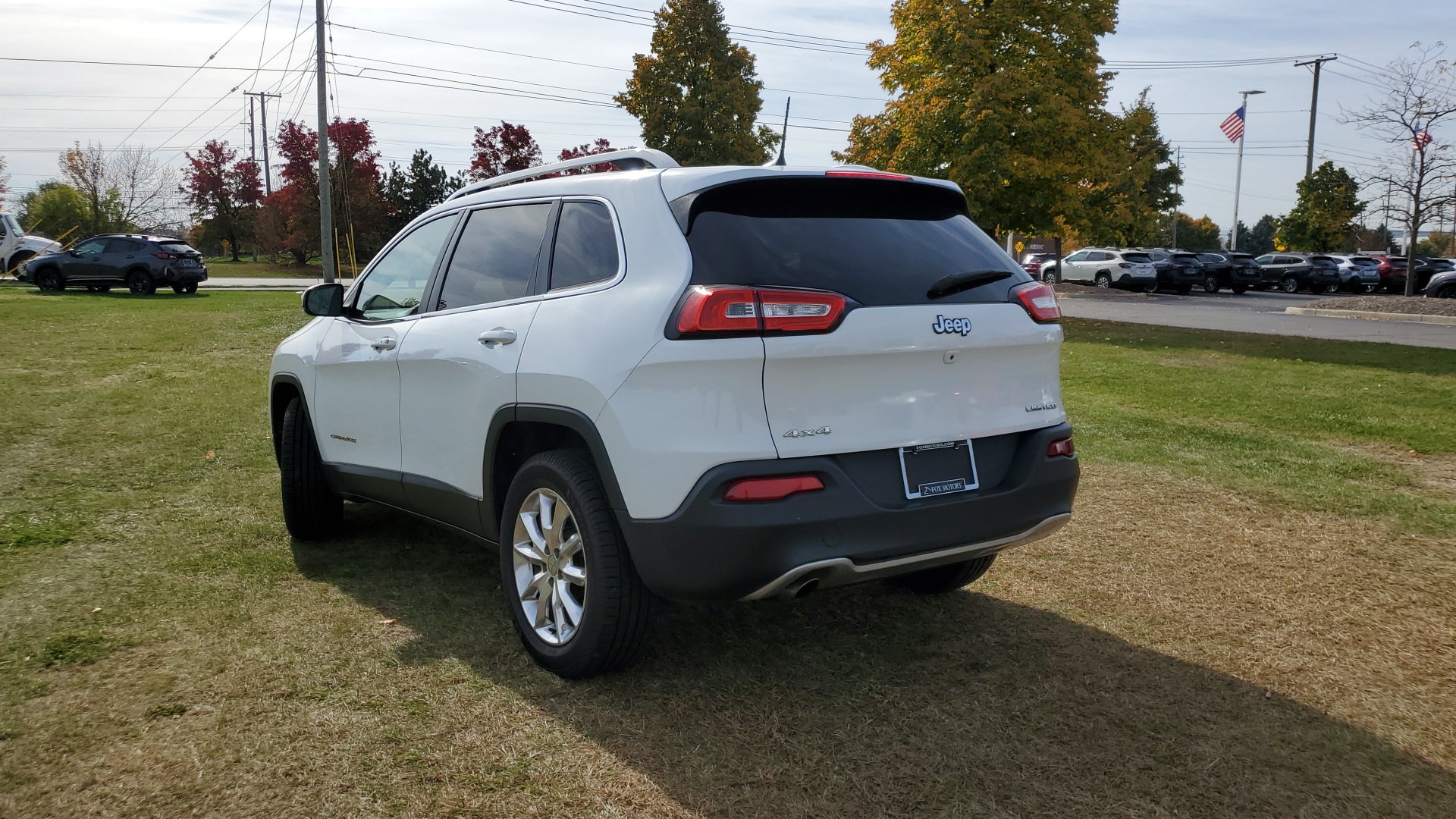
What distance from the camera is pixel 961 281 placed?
3.79 m

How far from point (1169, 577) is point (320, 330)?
A: 439 centimetres

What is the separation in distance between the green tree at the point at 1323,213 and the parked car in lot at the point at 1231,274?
21.1 feet

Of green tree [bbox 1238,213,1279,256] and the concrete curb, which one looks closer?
the concrete curb

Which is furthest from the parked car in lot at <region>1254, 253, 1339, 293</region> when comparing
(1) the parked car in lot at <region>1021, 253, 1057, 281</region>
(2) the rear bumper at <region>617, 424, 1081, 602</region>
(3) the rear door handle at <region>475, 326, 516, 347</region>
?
(3) the rear door handle at <region>475, 326, 516, 347</region>

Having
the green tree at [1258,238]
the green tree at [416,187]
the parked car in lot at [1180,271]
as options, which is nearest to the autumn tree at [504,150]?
the green tree at [416,187]

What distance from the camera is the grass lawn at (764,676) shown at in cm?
313

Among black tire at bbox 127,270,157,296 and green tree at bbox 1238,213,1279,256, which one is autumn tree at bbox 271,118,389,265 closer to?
black tire at bbox 127,270,157,296

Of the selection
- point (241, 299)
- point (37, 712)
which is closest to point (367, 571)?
point (37, 712)

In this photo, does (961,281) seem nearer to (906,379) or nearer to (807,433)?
(906,379)

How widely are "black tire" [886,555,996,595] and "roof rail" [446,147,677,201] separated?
2.03 metres

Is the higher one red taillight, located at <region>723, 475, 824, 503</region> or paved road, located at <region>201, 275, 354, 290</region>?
red taillight, located at <region>723, 475, 824, 503</region>

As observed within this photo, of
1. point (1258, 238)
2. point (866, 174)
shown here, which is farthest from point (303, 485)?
point (1258, 238)

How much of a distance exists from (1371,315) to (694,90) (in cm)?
2556

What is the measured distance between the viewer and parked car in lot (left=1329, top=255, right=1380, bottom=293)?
132ft
